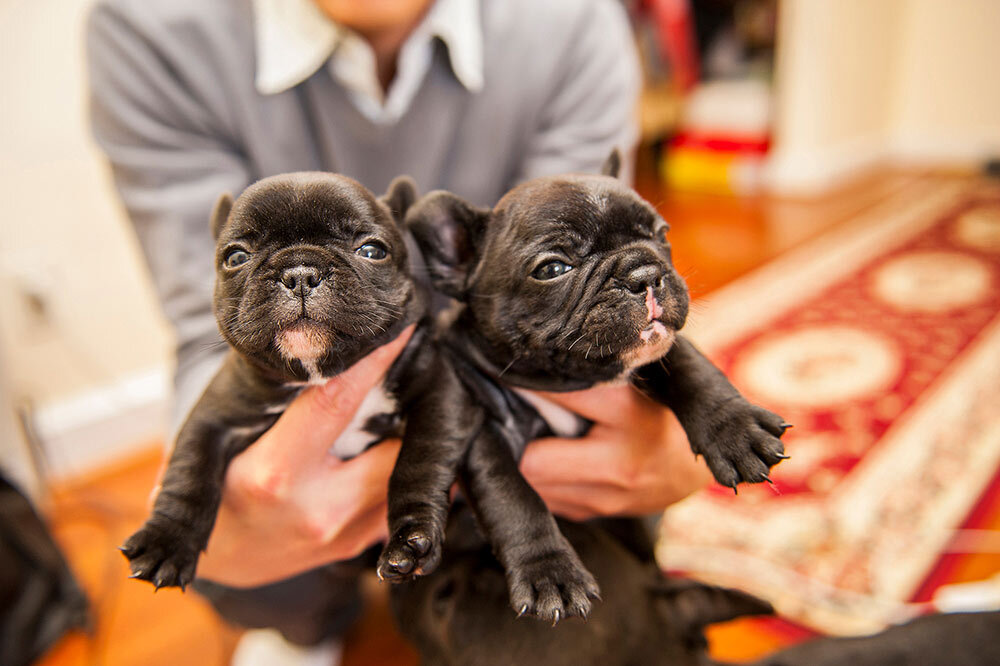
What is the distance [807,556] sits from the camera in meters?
1.48

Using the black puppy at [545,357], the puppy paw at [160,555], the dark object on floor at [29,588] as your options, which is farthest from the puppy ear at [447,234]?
→ the dark object on floor at [29,588]

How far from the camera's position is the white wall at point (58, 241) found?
192cm

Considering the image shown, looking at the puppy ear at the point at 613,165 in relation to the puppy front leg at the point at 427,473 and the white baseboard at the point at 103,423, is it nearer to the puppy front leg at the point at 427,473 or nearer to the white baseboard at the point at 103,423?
the puppy front leg at the point at 427,473

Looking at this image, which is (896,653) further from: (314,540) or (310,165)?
(310,165)

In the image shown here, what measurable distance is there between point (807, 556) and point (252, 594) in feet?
3.58

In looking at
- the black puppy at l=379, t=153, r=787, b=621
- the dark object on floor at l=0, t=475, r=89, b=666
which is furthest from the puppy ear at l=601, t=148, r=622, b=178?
the dark object on floor at l=0, t=475, r=89, b=666

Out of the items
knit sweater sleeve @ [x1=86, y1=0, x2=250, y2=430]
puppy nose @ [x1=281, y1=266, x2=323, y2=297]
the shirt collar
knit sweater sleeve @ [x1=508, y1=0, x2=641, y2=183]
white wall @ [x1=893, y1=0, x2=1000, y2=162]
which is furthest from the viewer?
white wall @ [x1=893, y1=0, x2=1000, y2=162]

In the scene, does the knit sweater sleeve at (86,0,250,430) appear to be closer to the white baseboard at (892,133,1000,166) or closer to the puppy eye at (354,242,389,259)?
the puppy eye at (354,242,389,259)

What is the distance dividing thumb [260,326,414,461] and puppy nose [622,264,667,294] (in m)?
0.24

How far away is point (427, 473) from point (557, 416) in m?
0.22

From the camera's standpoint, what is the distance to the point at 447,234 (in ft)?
2.49

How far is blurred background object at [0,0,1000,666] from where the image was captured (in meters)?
1.54

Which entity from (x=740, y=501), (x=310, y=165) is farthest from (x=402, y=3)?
(x=740, y=501)

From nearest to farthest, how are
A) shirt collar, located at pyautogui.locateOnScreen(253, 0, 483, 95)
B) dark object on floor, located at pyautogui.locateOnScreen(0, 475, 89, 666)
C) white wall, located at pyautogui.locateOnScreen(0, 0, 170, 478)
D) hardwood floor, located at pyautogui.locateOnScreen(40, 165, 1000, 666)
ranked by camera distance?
1. shirt collar, located at pyautogui.locateOnScreen(253, 0, 483, 95)
2. hardwood floor, located at pyautogui.locateOnScreen(40, 165, 1000, 666)
3. dark object on floor, located at pyautogui.locateOnScreen(0, 475, 89, 666)
4. white wall, located at pyautogui.locateOnScreen(0, 0, 170, 478)
